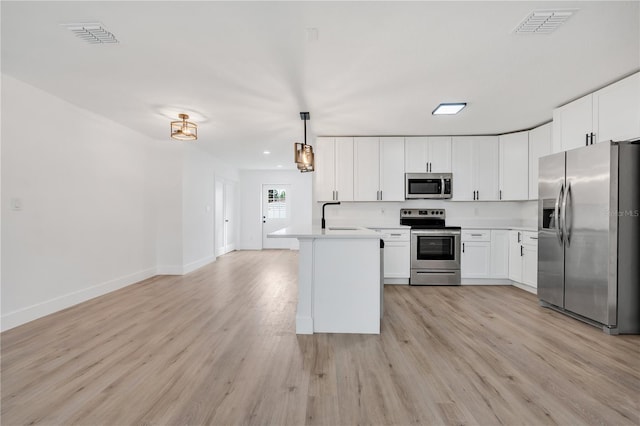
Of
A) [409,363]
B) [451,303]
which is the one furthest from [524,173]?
[409,363]

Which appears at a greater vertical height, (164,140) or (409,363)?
(164,140)

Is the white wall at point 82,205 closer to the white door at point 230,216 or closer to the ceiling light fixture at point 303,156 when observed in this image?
the white door at point 230,216

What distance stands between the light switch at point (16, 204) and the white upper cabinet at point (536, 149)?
662cm

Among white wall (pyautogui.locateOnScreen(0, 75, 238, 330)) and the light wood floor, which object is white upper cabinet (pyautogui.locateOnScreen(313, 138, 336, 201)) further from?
white wall (pyautogui.locateOnScreen(0, 75, 238, 330))

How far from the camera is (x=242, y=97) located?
3387 millimetres

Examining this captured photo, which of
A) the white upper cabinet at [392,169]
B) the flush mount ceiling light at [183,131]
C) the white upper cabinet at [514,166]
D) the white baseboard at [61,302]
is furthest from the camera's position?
the white upper cabinet at [392,169]

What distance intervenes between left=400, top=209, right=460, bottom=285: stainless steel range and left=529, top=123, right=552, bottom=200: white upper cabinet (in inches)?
50.7

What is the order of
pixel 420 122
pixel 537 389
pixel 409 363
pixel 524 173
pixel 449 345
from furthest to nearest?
pixel 524 173, pixel 420 122, pixel 449 345, pixel 409 363, pixel 537 389

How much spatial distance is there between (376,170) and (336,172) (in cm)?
70

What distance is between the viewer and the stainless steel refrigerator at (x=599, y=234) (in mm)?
2859

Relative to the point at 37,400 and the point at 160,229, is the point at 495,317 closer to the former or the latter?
the point at 37,400

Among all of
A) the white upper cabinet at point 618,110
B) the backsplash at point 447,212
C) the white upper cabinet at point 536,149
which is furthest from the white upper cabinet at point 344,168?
the white upper cabinet at point 618,110

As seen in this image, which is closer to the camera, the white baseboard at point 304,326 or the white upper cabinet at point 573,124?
the white baseboard at point 304,326

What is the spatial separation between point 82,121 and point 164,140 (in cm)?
158
